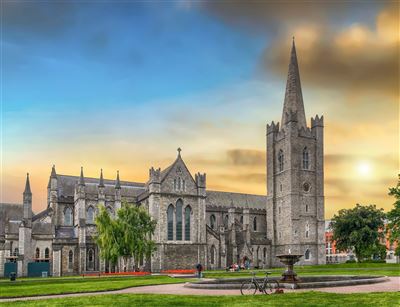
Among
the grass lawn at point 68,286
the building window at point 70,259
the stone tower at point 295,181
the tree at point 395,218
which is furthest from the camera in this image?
the stone tower at point 295,181

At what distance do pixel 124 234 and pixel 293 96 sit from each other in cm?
4882

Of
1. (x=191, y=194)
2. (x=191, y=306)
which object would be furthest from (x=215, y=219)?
(x=191, y=306)

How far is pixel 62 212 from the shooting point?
Answer: 8056cm

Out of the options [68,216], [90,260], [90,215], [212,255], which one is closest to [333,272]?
[212,255]

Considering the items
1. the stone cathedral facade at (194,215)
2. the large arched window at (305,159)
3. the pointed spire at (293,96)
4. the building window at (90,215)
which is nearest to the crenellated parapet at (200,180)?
the stone cathedral facade at (194,215)

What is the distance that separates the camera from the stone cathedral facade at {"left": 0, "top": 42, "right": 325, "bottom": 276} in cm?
7350

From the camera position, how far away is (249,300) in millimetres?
22797

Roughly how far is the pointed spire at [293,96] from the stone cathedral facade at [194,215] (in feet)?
0.65

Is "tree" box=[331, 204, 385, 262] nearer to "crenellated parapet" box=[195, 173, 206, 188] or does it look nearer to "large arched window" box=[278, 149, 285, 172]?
"large arched window" box=[278, 149, 285, 172]

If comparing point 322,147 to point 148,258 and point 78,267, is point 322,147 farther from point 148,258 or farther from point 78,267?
point 78,267

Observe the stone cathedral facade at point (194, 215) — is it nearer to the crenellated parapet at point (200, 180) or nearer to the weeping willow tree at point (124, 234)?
the crenellated parapet at point (200, 180)

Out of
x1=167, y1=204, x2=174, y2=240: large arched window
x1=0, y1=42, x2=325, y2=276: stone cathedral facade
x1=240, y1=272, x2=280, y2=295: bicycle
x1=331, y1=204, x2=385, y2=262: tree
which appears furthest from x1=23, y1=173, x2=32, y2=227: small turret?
x1=331, y1=204, x2=385, y2=262: tree

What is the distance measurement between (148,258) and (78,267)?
10.2 metres

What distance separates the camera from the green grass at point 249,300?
21.4m
